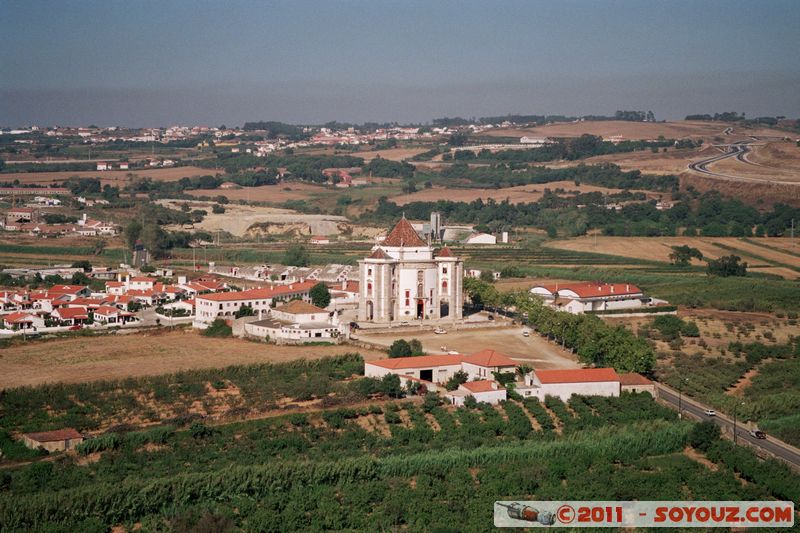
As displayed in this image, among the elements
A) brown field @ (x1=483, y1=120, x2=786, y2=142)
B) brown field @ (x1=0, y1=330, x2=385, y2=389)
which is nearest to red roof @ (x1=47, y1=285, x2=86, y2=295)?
brown field @ (x1=0, y1=330, x2=385, y2=389)

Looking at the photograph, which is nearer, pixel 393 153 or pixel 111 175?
pixel 111 175

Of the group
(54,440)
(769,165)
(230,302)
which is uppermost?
(769,165)

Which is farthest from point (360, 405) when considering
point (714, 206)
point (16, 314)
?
point (714, 206)

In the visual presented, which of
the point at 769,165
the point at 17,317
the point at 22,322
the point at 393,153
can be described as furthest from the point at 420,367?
the point at 393,153

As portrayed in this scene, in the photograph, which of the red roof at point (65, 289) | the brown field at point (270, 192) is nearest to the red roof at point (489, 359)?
the red roof at point (65, 289)

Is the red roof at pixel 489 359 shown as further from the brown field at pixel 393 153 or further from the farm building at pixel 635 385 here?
the brown field at pixel 393 153

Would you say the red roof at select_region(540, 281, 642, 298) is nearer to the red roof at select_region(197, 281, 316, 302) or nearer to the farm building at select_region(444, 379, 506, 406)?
the red roof at select_region(197, 281, 316, 302)

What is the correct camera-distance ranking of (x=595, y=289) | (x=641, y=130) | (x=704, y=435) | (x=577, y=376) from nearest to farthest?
(x=704, y=435) < (x=577, y=376) < (x=595, y=289) < (x=641, y=130)

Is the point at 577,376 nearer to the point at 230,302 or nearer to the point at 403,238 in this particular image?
the point at 403,238

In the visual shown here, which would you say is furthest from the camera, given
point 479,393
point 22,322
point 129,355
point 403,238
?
point 22,322
